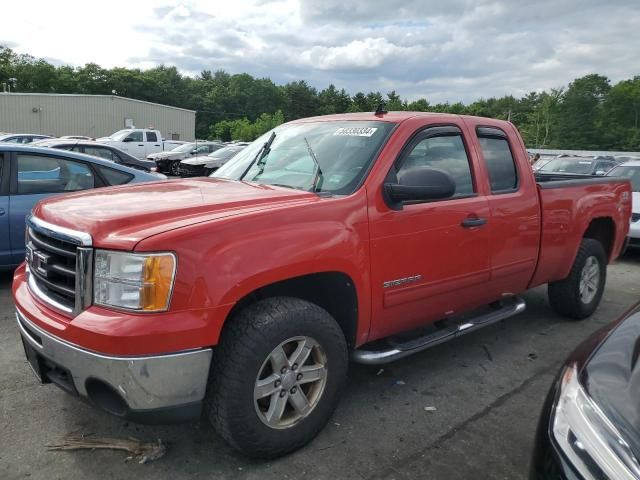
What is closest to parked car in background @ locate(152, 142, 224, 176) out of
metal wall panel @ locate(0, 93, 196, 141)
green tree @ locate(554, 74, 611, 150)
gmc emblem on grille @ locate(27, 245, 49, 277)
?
gmc emblem on grille @ locate(27, 245, 49, 277)

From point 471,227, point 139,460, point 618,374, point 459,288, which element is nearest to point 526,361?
point 459,288

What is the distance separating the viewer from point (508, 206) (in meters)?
3.95

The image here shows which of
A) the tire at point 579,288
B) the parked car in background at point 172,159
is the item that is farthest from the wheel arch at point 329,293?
the parked car in background at point 172,159

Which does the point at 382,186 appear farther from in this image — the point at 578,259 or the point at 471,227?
the point at 578,259

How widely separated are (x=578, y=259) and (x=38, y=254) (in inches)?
177

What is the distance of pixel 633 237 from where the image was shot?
8.00m

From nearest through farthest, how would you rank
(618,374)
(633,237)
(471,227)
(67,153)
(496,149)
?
1. (618,374)
2. (471,227)
3. (496,149)
4. (67,153)
5. (633,237)

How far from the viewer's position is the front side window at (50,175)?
5.64 meters

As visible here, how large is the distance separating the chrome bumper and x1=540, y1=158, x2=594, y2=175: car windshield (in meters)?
11.7

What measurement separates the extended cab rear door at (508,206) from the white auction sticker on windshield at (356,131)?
0.93 meters

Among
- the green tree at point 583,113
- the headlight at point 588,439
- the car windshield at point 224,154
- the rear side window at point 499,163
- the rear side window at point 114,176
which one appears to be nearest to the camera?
the headlight at point 588,439

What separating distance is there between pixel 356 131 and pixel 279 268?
4.48ft

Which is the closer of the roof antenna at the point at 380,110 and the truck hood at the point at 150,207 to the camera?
the truck hood at the point at 150,207

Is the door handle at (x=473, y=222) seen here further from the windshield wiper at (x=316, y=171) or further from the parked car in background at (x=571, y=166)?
the parked car in background at (x=571, y=166)
